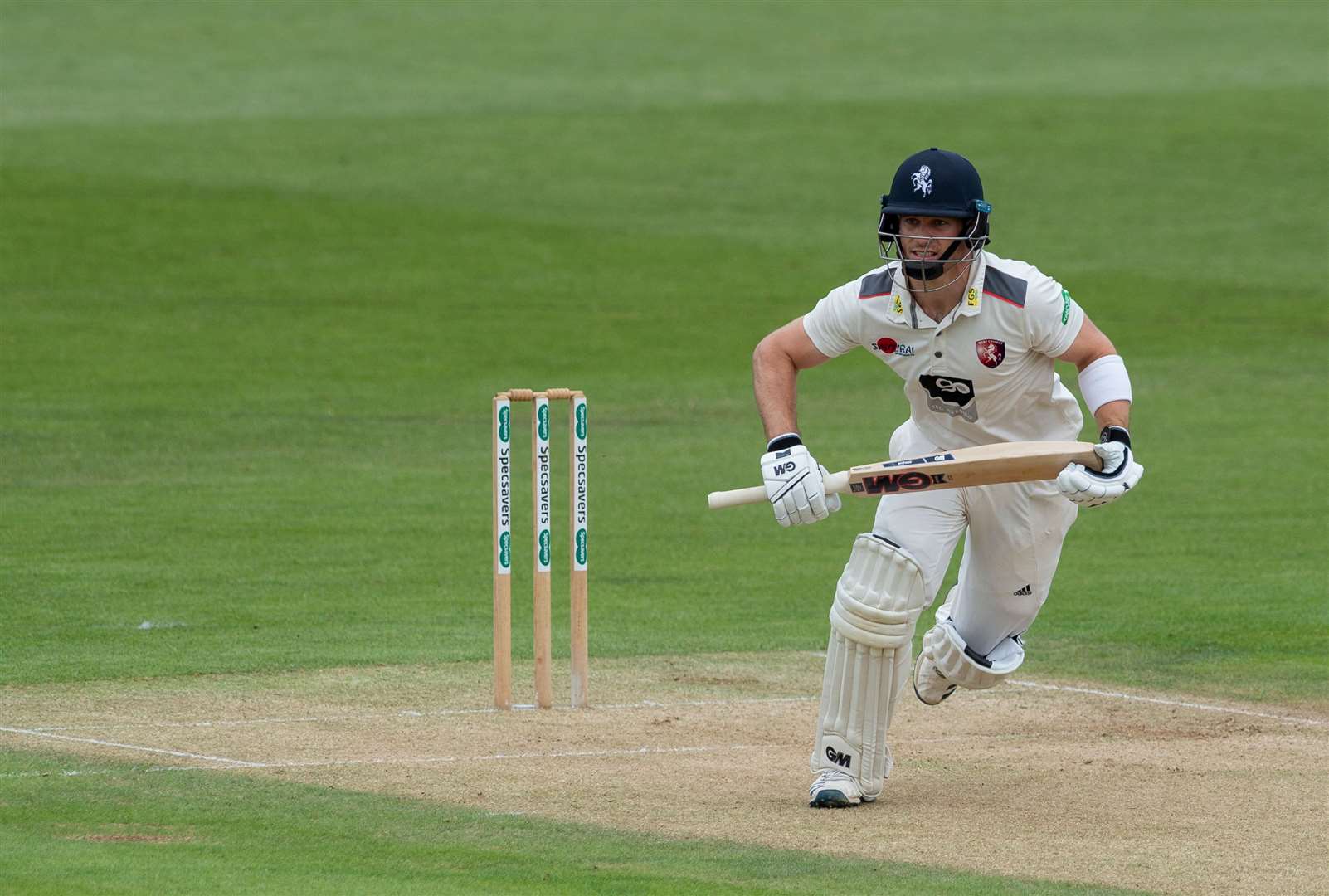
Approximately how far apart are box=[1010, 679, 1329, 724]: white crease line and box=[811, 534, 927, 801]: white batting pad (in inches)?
87.7

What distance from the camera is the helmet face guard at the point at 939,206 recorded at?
7266mm

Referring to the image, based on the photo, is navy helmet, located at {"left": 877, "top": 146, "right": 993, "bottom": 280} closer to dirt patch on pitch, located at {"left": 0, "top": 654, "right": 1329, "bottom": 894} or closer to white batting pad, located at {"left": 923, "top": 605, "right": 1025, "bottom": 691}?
white batting pad, located at {"left": 923, "top": 605, "right": 1025, "bottom": 691}

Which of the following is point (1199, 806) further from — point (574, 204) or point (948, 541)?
point (574, 204)

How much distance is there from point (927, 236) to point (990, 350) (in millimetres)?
440

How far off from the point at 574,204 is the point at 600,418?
11401mm

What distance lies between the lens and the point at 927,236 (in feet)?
24.0

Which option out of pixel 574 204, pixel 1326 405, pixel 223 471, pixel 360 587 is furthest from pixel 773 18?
pixel 360 587

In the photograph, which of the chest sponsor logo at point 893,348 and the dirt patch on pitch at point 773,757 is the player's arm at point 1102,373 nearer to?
the chest sponsor logo at point 893,348

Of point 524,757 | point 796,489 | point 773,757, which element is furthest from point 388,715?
point 796,489

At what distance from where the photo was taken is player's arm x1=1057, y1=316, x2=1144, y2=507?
6.95 meters

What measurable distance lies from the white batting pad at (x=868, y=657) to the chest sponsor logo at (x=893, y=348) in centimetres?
66

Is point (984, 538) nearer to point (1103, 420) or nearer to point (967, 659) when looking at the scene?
point (967, 659)

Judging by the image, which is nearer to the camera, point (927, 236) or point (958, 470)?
point (958, 470)

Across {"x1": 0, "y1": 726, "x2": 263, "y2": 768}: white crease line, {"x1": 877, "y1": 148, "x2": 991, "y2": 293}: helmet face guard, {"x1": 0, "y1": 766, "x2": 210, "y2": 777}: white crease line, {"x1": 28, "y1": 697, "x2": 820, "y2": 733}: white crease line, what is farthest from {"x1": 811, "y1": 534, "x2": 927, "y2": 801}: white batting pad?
{"x1": 0, "y1": 766, "x2": 210, "y2": 777}: white crease line
